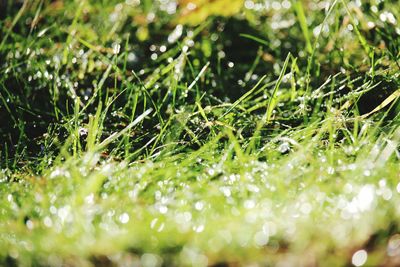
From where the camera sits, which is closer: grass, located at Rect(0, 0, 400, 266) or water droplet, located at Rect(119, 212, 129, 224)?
grass, located at Rect(0, 0, 400, 266)

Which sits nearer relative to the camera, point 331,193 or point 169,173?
point 331,193

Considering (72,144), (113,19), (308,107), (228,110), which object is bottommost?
(308,107)

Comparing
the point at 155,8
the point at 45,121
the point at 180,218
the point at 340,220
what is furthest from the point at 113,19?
the point at 340,220

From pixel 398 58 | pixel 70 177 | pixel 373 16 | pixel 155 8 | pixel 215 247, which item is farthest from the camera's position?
pixel 155 8

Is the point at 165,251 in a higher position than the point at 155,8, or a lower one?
lower

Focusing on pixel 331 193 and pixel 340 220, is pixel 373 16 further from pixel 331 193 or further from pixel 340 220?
pixel 340 220

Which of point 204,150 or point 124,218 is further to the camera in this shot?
point 204,150

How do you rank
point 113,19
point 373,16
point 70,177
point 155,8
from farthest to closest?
point 155,8 → point 113,19 → point 373,16 → point 70,177

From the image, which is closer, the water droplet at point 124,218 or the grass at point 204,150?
the grass at point 204,150
